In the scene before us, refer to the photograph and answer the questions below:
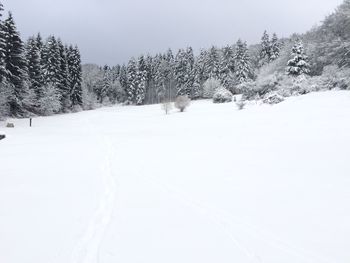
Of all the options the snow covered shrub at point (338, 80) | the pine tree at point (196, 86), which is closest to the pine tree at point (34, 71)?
the pine tree at point (196, 86)

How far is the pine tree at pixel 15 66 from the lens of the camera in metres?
35.9

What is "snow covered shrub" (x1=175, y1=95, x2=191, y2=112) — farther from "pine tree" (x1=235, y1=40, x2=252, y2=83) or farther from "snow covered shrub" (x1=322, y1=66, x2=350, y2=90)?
"pine tree" (x1=235, y1=40, x2=252, y2=83)

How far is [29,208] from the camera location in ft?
21.1

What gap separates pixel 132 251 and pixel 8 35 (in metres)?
38.5

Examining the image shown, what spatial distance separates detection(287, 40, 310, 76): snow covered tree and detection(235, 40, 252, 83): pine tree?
22.7 metres

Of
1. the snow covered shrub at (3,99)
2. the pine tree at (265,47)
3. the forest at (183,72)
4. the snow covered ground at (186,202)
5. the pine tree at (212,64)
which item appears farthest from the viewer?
the pine tree at (265,47)

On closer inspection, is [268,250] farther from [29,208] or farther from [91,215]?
[29,208]

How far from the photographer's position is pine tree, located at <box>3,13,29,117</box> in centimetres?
3588

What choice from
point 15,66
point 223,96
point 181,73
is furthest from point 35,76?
point 181,73

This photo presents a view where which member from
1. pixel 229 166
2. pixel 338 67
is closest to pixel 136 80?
pixel 338 67

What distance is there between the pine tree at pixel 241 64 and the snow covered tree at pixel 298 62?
22667 millimetres

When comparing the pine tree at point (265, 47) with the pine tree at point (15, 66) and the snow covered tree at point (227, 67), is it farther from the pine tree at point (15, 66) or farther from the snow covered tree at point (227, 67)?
the pine tree at point (15, 66)

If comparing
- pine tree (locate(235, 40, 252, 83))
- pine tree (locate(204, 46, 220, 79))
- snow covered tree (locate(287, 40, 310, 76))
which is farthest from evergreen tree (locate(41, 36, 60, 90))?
snow covered tree (locate(287, 40, 310, 76))

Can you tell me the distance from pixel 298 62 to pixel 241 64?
26.1m
